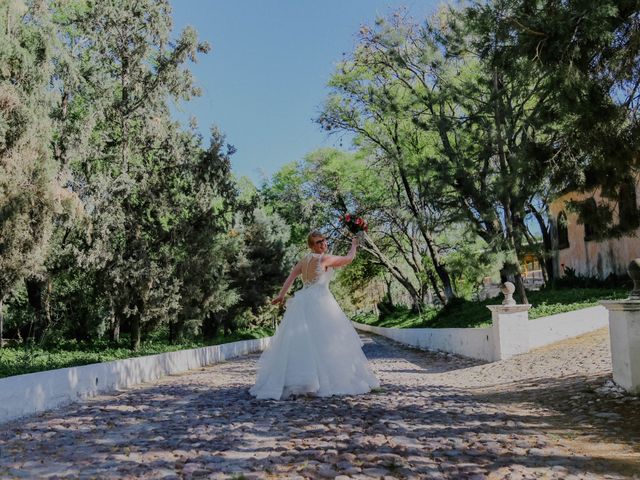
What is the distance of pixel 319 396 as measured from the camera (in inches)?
298

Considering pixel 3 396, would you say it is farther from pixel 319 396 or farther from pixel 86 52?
pixel 86 52

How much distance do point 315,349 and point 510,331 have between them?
21.2ft

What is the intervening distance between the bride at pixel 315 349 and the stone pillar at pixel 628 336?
3.23 m

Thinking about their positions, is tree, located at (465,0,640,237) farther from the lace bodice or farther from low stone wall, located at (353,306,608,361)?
low stone wall, located at (353,306,608,361)

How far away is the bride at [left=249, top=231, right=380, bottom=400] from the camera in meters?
7.68

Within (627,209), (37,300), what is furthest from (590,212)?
(37,300)

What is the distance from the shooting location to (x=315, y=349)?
789 centimetres

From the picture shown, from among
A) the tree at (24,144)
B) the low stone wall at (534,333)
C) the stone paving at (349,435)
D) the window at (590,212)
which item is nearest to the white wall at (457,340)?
the low stone wall at (534,333)

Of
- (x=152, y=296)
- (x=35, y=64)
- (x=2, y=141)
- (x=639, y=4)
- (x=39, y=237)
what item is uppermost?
(x=35, y=64)

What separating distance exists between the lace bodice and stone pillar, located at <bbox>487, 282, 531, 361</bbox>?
18.8 feet

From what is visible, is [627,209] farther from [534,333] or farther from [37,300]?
[37,300]

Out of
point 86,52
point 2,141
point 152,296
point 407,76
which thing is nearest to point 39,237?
point 2,141

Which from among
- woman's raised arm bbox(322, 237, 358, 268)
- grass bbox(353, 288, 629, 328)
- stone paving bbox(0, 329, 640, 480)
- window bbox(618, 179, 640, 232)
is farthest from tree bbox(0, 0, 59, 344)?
grass bbox(353, 288, 629, 328)

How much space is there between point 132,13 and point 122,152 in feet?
14.4
